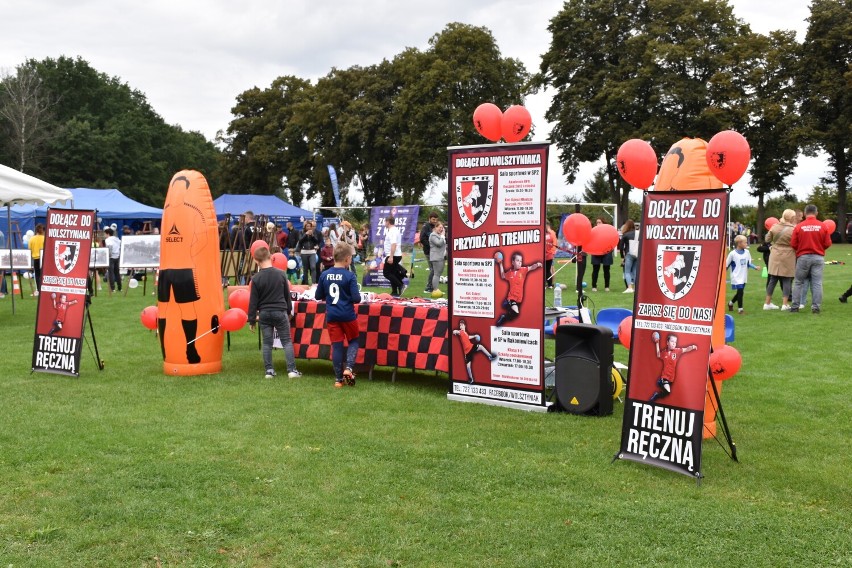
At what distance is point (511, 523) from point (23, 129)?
54855 mm

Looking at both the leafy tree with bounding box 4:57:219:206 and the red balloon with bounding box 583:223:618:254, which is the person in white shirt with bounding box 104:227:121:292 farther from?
the leafy tree with bounding box 4:57:219:206

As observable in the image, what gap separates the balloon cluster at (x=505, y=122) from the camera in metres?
8.19

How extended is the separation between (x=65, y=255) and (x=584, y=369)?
6.52m

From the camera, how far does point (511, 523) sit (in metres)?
4.75

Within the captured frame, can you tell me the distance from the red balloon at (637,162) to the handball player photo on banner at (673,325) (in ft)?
3.01

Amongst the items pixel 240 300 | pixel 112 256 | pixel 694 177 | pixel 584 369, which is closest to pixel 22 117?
pixel 112 256

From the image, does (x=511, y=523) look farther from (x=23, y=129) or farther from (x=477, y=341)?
(x=23, y=129)

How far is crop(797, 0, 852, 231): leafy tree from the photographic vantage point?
133 feet

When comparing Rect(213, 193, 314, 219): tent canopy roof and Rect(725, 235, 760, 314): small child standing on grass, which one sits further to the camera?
Rect(213, 193, 314, 219): tent canopy roof

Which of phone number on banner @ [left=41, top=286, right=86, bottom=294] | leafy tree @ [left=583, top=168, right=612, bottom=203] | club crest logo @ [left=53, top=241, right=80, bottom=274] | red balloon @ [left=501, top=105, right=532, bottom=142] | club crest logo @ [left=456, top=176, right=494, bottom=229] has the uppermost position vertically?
leafy tree @ [left=583, top=168, right=612, bottom=203]

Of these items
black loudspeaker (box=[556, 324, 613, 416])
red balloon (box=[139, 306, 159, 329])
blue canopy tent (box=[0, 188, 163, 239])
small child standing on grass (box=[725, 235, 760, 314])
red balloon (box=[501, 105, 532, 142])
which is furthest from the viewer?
blue canopy tent (box=[0, 188, 163, 239])

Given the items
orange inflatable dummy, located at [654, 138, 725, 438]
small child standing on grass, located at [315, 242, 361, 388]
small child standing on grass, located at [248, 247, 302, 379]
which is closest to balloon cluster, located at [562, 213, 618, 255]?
orange inflatable dummy, located at [654, 138, 725, 438]

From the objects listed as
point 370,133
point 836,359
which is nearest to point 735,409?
point 836,359

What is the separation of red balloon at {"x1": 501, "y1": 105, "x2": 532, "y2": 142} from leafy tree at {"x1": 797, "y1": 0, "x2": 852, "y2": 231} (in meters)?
37.3
